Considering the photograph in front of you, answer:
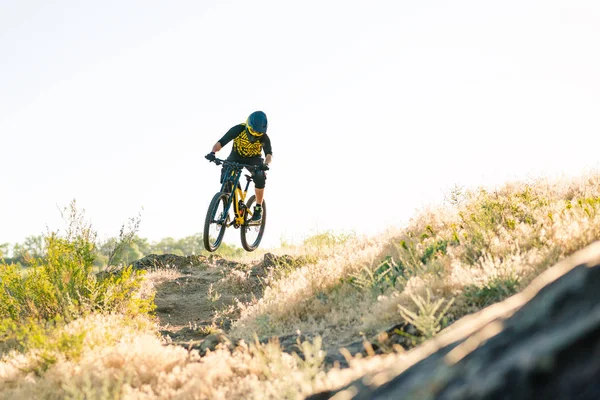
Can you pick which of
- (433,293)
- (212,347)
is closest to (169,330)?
(212,347)

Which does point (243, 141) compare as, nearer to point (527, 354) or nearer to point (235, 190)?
point (235, 190)

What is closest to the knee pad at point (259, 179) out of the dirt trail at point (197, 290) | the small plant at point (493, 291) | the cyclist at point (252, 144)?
the cyclist at point (252, 144)

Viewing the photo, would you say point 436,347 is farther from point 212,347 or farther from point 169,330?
point 169,330

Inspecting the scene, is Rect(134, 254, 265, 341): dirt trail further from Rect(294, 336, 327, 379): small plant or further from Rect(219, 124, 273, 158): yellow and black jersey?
Rect(294, 336, 327, 379): small plant

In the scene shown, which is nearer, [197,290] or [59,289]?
[59,289]

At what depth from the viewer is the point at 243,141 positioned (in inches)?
454

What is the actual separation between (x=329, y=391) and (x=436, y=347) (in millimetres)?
825

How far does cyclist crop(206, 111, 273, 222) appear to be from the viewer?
1117 centimetres

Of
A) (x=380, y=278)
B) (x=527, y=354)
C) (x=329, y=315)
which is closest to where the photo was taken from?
(x=527, y=354)

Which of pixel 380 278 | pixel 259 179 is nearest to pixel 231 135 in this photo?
pixel 259 179

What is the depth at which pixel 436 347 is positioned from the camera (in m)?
2.37

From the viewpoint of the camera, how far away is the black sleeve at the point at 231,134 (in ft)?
37.7

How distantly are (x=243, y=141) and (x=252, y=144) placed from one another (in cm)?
21

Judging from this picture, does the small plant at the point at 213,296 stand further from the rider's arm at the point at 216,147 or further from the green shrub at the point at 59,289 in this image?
the rider's arm at the point at 216,147
